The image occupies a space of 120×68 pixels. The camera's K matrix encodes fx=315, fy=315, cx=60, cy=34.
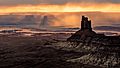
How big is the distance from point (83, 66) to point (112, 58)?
19083 mm

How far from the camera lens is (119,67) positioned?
7357 inches

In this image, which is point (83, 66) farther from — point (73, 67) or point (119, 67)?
point (119, 67)

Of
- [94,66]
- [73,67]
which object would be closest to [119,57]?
[94,66]

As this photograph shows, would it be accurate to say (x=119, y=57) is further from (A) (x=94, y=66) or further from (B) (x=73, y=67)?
(B) (x=73, y=67)

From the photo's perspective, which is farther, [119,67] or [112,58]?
[112,58]

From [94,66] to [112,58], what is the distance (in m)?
12.6

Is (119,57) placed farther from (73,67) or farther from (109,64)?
(73,67)

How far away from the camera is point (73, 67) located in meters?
198

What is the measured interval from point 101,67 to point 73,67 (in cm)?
1754

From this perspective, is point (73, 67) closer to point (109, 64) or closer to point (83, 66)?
point (83, 66)

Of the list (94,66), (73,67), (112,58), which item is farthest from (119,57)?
(73,67)

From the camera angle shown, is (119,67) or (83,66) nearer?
(119,67)

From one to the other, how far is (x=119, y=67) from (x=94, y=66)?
1767cm

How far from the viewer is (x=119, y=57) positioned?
197 m
